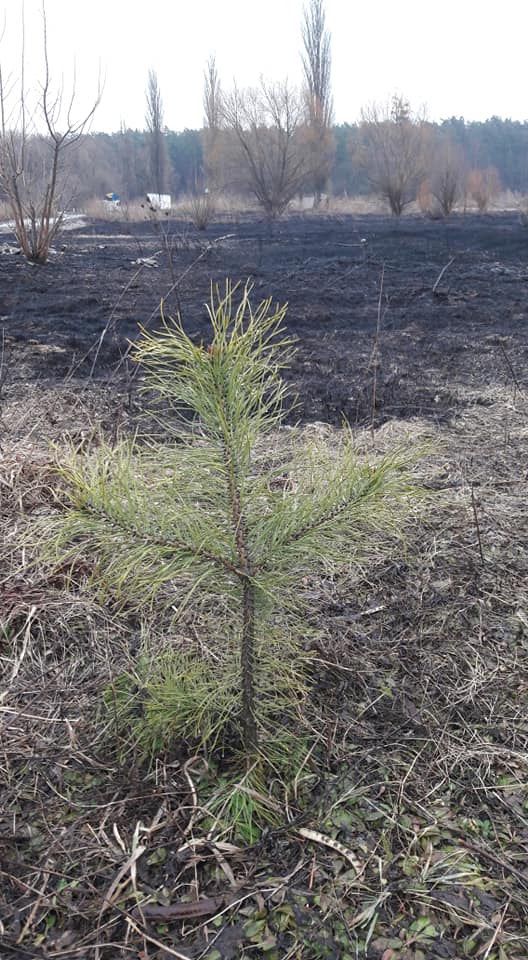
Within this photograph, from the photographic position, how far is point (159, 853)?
4.44 feet

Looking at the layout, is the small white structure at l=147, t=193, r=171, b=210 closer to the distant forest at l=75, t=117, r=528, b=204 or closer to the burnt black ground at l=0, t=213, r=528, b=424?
the burnt black ground at l=0, t=213, r=528, b=424

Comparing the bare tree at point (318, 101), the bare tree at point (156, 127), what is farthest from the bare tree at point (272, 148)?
the bare tree at point (156, 127)

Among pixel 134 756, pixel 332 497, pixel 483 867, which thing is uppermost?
pixel 332 497

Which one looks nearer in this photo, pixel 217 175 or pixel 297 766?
pixel 297 766

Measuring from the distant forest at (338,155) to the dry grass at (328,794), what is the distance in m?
44.8

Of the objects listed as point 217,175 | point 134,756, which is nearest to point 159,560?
point 134,756

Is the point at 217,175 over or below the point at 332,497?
over

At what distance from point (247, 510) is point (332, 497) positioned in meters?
0.20

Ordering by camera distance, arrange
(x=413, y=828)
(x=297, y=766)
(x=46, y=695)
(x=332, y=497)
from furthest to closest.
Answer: (x=46, y=695)
(x=297, y=766)
(x=413, y=828)
(x=332, y=497)

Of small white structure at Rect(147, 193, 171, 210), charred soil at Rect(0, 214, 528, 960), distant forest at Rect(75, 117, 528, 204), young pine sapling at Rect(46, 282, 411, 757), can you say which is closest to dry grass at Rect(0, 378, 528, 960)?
charred soil at Rect(0, 214, 528, 960)

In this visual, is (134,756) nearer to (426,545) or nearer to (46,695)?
(46,695)

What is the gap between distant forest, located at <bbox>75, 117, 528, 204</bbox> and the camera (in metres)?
46.8

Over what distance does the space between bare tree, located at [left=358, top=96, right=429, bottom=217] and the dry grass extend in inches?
886

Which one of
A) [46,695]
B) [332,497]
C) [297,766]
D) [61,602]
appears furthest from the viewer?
[61,602]
